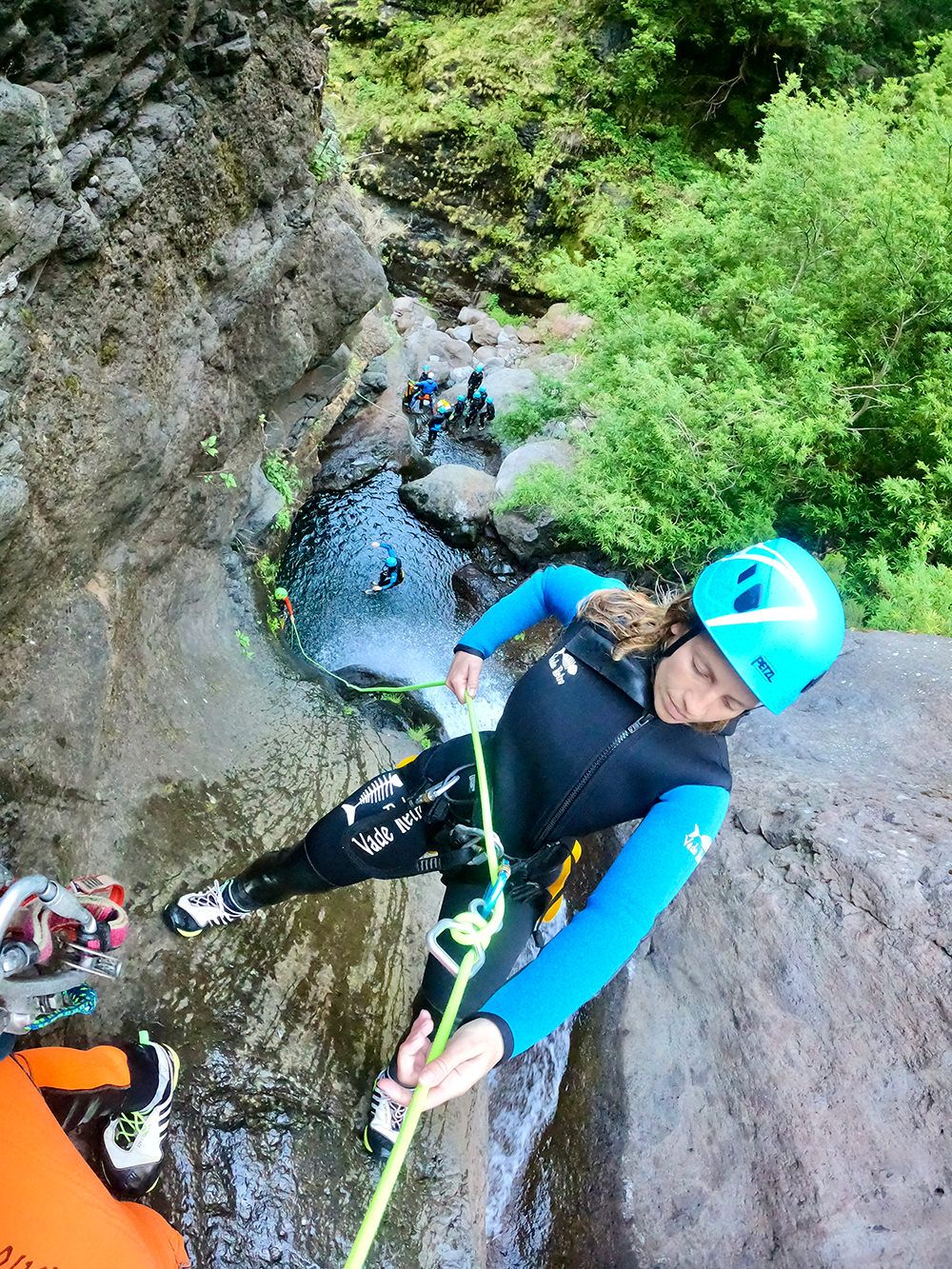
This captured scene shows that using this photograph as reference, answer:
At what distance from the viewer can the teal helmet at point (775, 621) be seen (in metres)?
1.73

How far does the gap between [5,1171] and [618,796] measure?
5.48 feet

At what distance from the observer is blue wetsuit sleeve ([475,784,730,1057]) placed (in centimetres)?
151

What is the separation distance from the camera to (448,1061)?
1.35 m

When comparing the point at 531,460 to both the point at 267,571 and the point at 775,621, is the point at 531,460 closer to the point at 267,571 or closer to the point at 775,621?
the point at 267,571

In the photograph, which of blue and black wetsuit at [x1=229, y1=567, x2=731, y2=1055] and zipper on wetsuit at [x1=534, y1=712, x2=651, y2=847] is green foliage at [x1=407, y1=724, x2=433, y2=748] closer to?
blue and black wetsuit at [x1=229, y1=567, x2=731, y2=1055]

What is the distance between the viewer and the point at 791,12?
1208 cm

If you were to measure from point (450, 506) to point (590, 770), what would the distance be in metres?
7.46

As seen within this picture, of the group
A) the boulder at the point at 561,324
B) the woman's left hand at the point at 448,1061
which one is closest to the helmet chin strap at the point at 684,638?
the woman's left hand at the point at 448,1061

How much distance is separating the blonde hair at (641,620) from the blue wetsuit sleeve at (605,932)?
1.13 ft

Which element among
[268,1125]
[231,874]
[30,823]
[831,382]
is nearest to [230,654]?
[231,874]

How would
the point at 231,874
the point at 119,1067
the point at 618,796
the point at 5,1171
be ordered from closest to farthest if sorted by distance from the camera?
the point at 5,1171 → the point at 618,796 → the point at 119,1067 → the point at 231,874

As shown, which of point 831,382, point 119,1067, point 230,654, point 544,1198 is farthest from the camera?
point 831,382

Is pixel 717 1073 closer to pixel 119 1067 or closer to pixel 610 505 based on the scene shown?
pixel 119 1067

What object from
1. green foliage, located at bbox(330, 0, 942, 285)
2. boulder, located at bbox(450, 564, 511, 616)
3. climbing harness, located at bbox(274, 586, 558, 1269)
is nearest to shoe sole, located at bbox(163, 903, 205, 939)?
climbing harness, located at bbox(274, 586, 558, 1269)
